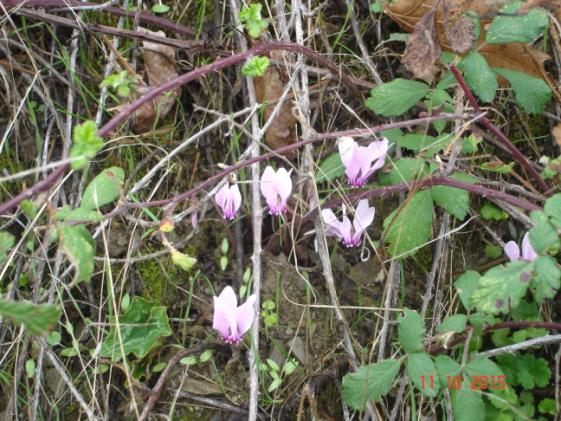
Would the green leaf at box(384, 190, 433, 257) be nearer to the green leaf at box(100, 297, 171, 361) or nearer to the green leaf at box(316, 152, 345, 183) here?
the green leaf at box(316, 152, 345, 183)

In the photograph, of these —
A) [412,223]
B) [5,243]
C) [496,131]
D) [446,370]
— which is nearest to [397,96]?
[496,131]

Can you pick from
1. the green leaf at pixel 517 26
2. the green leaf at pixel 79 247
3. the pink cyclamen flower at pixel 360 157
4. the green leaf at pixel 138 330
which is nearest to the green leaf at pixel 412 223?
the pink cyclamen flower at pixel 360 157

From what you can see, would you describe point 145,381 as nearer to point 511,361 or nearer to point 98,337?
point 98,337

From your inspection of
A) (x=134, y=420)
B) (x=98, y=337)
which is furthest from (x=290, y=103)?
(x=134, y=420)

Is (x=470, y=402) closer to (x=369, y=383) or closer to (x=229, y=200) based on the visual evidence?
(x=369, y=383)

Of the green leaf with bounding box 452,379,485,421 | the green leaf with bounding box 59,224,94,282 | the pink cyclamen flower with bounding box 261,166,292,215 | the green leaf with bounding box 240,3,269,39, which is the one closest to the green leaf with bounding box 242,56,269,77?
the green leaf with bounding box 240,3,269,39
